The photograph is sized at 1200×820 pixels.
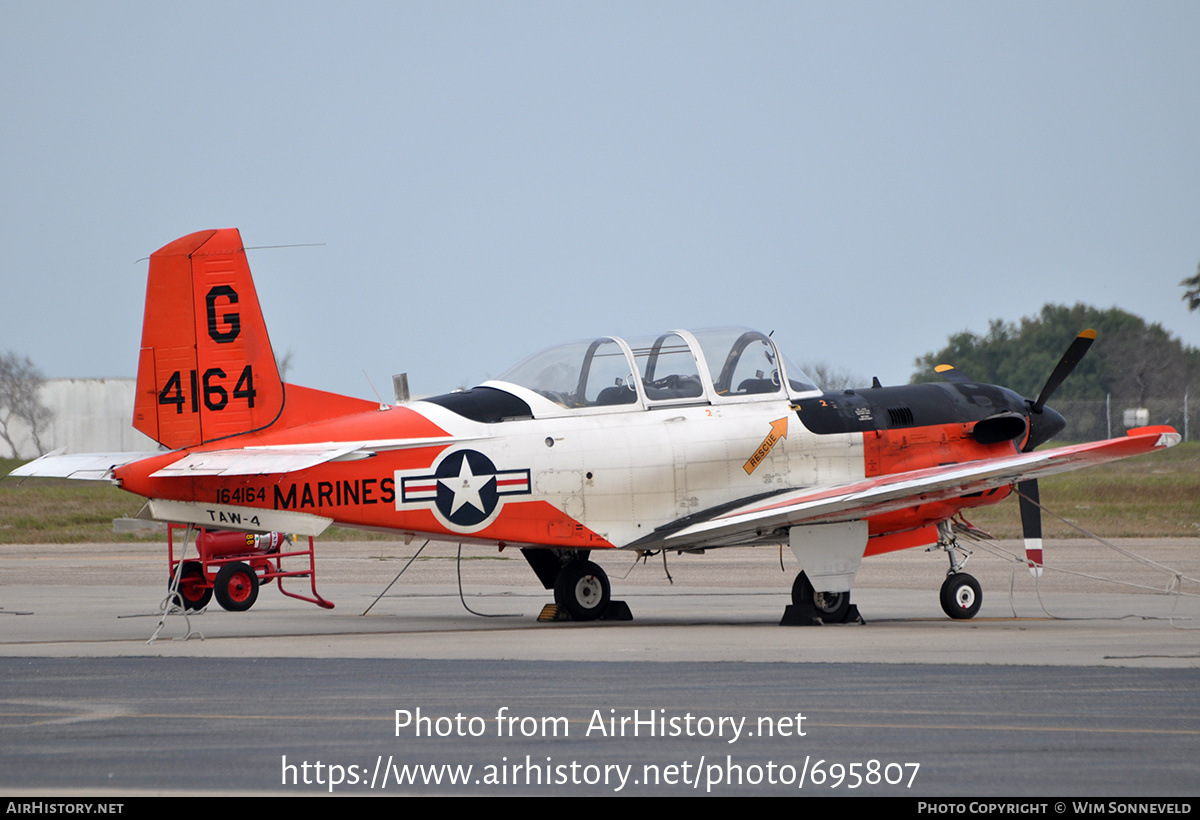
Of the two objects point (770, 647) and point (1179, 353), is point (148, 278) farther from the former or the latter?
point (1179, 353)

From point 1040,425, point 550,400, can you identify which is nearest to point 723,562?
point 1040,425

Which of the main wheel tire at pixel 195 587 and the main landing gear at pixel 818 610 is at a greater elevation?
the main wheel tire at pixel 195 587

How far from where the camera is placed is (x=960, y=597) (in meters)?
13.4

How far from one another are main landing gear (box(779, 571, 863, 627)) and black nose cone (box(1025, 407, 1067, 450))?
11.1 feet

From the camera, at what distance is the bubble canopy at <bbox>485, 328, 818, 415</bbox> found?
13062 mm

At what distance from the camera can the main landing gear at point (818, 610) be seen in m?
12.9

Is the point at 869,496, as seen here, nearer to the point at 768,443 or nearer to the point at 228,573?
the point at 768,443

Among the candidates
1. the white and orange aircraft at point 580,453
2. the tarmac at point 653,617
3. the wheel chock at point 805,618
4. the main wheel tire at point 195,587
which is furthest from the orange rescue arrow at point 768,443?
the main wheel tire at point 195,587

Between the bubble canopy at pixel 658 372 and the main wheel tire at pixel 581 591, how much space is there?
1908 mm

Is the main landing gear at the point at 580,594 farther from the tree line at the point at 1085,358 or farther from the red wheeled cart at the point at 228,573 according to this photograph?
the tree line at the point at 1085,358

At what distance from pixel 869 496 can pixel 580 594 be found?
344 cm

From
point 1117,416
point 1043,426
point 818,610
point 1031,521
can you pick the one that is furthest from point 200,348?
point 1117,416

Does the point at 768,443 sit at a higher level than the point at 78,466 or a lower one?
lower

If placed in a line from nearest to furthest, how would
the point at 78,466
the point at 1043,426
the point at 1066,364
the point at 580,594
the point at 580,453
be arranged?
the point at 78,466
the point at 580,453
the point at 580,594
the point at 1066,364
the point at 1043,426
